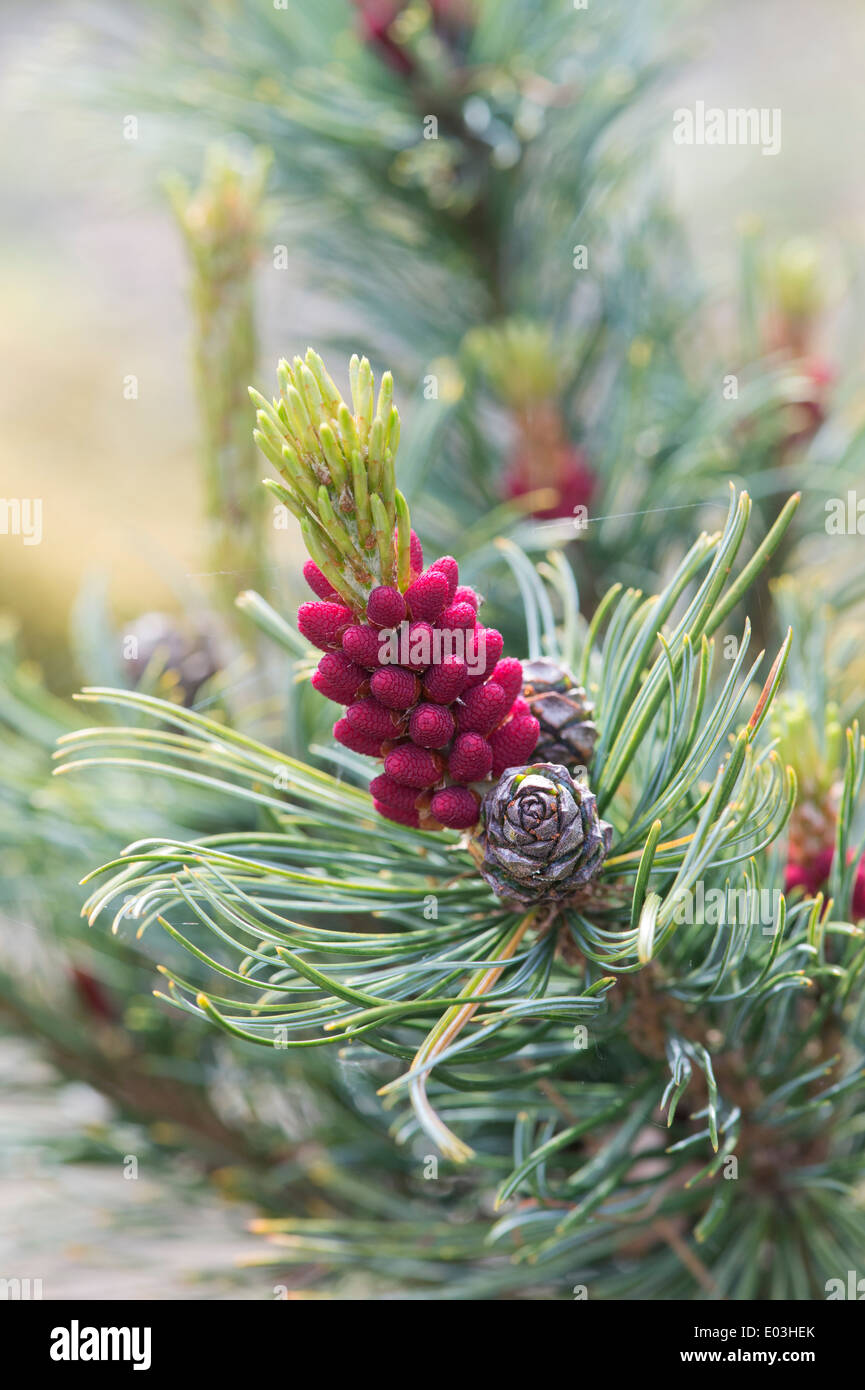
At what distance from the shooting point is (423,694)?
0.61 ft

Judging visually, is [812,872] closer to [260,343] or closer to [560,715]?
[560,715]

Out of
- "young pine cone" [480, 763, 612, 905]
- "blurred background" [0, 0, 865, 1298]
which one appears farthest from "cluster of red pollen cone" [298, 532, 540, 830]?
"blurred background" [0, 0, 865, 1298]

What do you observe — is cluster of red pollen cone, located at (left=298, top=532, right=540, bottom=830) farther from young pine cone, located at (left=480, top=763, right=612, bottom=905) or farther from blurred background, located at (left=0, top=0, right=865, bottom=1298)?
blurred background, located at (left=0, top=0, right=865, bottom=1298)

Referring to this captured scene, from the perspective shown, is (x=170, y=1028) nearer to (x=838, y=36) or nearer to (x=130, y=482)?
(x=130, y=482)

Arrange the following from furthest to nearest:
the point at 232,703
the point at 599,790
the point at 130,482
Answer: the point at 130,482 → the point at 232,703 → the point at 599,790

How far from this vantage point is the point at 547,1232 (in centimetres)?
25

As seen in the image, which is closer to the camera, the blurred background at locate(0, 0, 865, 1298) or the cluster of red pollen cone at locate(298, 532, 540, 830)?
the cluster of red pollen cone at locate(298, 532, 540, 830)

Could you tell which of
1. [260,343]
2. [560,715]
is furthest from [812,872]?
[260,343]

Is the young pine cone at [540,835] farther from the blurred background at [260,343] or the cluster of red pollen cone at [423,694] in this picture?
the blurred background at [260,343]

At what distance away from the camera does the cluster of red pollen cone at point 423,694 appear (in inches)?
7.0

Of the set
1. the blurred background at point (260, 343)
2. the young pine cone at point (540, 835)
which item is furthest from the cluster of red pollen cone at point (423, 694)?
the blurred background at point (260, 343)

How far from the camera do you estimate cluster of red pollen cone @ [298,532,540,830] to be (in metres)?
0.18

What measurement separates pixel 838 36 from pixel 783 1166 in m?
1.14
